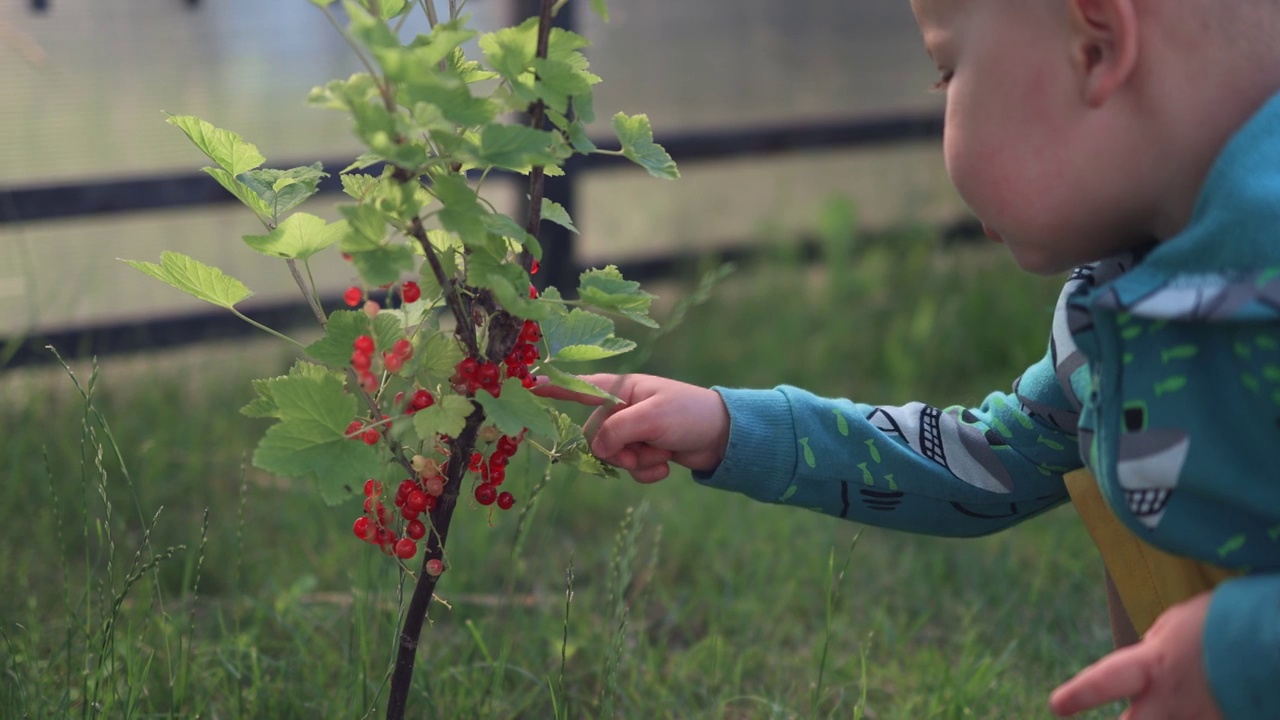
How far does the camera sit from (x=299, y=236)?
943mm

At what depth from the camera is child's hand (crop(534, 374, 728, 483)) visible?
1153mm

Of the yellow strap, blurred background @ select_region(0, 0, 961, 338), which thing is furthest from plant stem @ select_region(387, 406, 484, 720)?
blurred background @ select_region(0, 0, 961, 338)

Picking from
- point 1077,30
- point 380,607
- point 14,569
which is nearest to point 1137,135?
point 1077,30

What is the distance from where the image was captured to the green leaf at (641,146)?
954 mm

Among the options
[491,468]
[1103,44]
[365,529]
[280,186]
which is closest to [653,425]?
[491,468]

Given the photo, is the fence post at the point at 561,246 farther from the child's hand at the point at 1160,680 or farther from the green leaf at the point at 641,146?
the child's hand at the point at 1160,680

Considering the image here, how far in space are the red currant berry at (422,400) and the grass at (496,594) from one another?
0.96ft

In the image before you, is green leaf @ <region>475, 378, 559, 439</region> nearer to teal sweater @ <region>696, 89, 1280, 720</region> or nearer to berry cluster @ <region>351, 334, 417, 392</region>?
berry cluster @ <region>351, 334, 417, 392</region>

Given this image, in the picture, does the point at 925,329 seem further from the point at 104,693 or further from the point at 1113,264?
the point at 104,693

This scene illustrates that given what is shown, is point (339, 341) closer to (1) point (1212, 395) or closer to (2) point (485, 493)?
(2) point (485, 493)

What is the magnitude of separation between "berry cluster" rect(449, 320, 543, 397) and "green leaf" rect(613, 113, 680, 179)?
0.16 metres

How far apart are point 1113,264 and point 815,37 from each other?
304 centimetres

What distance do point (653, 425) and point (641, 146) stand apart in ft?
1.02

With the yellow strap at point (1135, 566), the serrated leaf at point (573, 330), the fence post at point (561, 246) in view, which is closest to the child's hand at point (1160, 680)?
the yellow strap at point (1135, 566)
